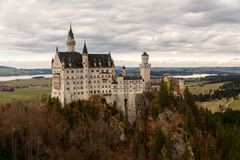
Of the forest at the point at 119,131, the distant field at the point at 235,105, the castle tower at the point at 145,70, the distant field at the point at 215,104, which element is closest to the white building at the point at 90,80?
the castle tower at the point at 145,70

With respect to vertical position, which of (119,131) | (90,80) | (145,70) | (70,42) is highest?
(70,42)

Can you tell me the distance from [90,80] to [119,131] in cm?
1824

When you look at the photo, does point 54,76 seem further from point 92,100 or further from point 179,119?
point 179,119

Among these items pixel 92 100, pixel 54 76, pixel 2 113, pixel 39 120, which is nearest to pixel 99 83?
pixel 92 100

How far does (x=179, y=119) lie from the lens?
109625 mm

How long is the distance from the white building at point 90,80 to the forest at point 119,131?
2.73 metres

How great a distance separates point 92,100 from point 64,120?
469 inches

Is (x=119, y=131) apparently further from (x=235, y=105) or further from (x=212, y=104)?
(x=235, y=105)

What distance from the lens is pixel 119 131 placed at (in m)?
106

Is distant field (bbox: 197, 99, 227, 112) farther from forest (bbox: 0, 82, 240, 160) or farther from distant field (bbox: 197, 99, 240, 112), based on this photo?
forest (bbox: 0, 82, 240, 160)

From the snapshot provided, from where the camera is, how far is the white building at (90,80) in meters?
105

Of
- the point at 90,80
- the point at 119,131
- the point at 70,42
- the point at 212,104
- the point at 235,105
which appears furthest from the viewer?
the point at 212,104

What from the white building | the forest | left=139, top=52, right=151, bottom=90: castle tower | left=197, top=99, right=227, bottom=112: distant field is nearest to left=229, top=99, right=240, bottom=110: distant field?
left=197, top=99, right=227, bottom=112: distant field

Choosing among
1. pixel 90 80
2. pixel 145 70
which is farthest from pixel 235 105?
pixel 90 80
